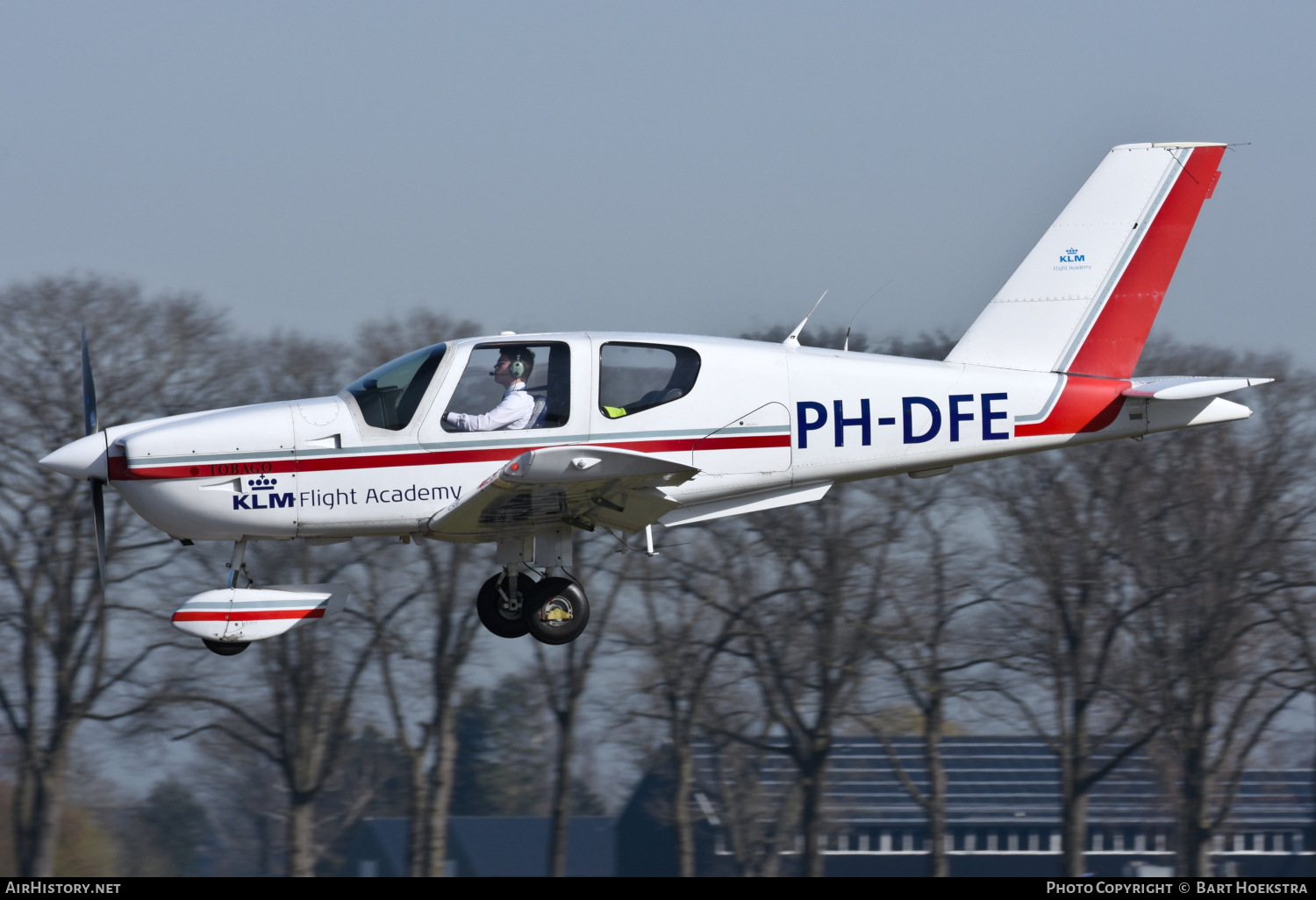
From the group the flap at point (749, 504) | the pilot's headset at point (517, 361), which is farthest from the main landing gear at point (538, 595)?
the pilot's headset at point (517, 361)

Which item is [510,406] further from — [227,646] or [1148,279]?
[1148,279]

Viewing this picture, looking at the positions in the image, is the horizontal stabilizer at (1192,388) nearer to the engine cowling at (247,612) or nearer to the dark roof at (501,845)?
the engine cowling at (247,612)

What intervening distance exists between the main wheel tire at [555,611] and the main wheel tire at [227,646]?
1.99 meters

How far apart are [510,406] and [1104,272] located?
16.1 ft

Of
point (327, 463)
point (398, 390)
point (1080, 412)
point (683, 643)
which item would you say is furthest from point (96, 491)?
point (683, 643)

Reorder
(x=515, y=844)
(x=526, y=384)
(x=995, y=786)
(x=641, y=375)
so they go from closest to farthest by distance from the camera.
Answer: (x=526, y=384) < (x=641, y=375) < (x=995, y=786) < (x=515, y=844)

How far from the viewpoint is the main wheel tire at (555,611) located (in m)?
10.5

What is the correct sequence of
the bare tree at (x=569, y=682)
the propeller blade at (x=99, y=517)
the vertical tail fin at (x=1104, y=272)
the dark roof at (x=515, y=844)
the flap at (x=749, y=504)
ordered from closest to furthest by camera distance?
the propeller blade at (x=99, y=517), the flap at (x=749, y=504), the vertical tail fin at (x=1104, y=272), the bare tree at (x=569, y=682), the dark roof at (x=515, y=844)

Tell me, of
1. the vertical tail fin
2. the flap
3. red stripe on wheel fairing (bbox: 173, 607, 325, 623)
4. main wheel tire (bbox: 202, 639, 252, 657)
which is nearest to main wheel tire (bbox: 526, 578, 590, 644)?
the flap

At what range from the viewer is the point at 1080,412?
35.8 feet

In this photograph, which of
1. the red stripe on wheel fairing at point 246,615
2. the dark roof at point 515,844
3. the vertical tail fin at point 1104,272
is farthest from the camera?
the dark roof at point 515,844

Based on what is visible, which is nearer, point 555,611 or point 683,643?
point 555,611
